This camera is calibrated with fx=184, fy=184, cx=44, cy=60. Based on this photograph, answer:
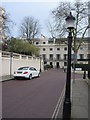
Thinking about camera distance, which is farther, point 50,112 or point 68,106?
point 50,112

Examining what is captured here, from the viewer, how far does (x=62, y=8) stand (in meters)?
39.5

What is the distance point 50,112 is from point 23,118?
122 cm

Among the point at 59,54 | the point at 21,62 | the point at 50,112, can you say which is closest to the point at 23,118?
the point at 50,112

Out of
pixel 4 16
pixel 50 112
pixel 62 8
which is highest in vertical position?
pixel 62 8

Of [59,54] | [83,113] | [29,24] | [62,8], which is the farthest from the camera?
[59,54]

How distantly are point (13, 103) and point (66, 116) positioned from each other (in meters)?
2.85

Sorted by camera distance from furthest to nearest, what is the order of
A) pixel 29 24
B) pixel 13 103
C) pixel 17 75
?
pixel 29 24 → pixel 17 75 → pixel 13 103

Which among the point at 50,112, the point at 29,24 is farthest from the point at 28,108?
the point at 29,24

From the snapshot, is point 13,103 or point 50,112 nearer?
point 50,112

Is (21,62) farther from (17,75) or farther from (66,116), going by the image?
(66,116)

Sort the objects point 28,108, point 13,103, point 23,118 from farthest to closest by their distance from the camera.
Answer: point 13,103
point 28,108
point 23,118

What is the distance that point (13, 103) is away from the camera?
782 centimetres

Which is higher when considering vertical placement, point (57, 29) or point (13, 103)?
point (57, 29)

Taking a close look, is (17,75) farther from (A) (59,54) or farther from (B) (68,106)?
(A) (59,54)
